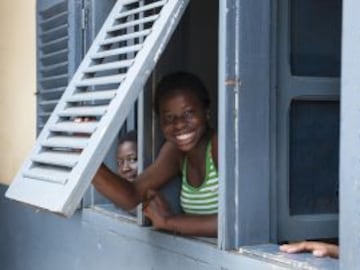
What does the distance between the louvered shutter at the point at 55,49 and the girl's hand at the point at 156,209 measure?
3.82 ft

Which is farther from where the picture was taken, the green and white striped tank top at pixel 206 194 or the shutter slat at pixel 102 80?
the green and white striped tank top at pixel 206 194

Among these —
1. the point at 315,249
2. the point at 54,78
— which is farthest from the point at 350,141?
the point at 54,78

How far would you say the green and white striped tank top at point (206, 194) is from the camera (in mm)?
3010

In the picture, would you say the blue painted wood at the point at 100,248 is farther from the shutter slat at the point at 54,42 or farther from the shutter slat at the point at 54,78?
the shutter slat at the point at 54,42

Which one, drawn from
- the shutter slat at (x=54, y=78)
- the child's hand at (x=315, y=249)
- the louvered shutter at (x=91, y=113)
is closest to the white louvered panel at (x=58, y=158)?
the louvered shutter at (x=91, y=113)

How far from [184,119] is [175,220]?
15.3 inches

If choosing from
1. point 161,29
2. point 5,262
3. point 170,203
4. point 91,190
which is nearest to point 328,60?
point 161,29

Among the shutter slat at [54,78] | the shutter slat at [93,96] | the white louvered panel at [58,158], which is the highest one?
the shutter slat at [54,78]

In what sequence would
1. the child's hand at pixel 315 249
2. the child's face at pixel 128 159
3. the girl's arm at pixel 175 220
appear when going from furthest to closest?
the child's face at pixel 128 159 → the girl's arm at pixel 175 220 → the child's hand at pixel 315 249

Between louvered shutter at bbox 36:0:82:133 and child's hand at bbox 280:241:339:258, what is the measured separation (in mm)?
1955

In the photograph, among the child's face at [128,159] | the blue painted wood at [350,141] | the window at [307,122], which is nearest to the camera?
the blue painted wood at [350,141]

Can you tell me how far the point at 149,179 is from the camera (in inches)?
124

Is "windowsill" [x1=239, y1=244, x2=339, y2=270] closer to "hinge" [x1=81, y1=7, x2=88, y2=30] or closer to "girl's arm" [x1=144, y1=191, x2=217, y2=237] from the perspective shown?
"girl's arm" [x1=144, y1=191, x2=217, y2=237]

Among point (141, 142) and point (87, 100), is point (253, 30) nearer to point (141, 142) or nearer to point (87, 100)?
point (87, 100)
